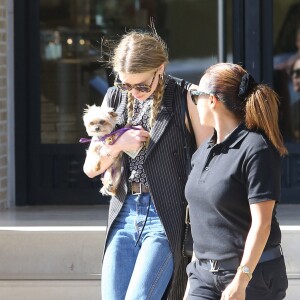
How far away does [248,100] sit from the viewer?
3750 millimetres

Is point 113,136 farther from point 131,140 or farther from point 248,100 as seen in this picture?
point 248,100

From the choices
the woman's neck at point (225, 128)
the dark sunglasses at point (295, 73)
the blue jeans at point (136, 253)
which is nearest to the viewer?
the woman's neck at point (225, 128)

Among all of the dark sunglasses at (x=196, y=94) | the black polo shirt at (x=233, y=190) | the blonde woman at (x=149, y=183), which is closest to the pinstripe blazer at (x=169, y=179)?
the blonde woman at (x=149, y=183)

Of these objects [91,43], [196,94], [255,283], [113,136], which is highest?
[91,43]

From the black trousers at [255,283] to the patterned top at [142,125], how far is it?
64 cm

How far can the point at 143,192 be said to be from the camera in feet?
14.1

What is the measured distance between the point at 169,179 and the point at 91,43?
3534 millimetres

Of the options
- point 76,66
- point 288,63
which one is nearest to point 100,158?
point 76,66

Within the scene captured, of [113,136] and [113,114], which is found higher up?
[113,114]

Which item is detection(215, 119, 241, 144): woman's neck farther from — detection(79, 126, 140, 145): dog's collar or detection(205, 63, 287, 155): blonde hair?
detection(79, 126, 140, 145): dog's collar

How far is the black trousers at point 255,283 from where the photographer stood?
368cm

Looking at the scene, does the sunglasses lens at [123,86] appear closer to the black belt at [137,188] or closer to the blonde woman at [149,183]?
the blonde woman at [149,183]

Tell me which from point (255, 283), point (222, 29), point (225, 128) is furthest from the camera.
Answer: point (222, 29)

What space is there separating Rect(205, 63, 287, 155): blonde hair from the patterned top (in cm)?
61
